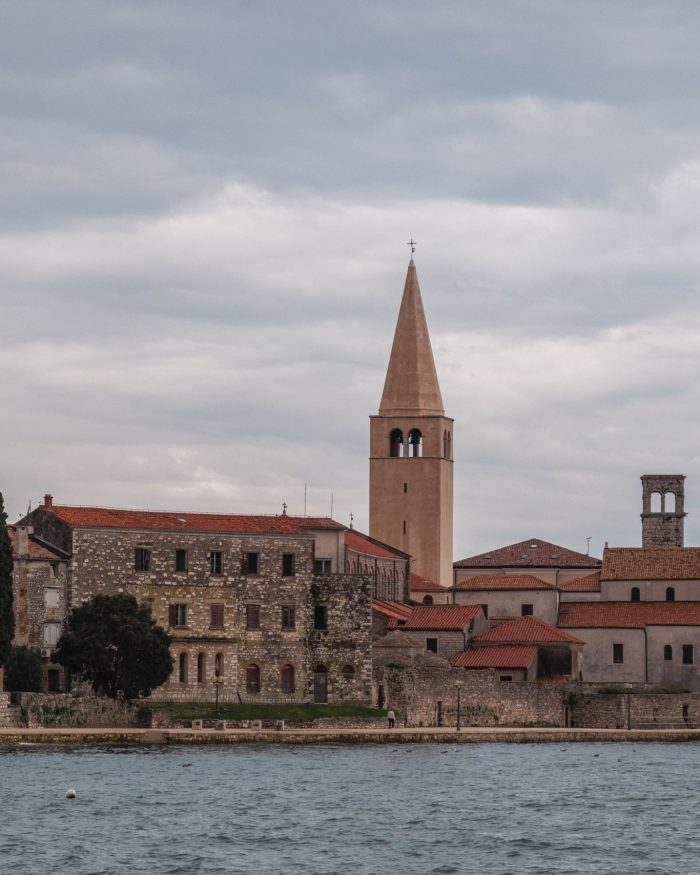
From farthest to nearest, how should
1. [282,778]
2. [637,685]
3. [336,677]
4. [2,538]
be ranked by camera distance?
[637,685], [336,677], [2,538], [282,778]

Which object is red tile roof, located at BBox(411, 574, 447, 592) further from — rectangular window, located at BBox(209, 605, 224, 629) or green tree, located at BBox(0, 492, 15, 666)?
green tree, located at BBox(0, 492, 15, 666)

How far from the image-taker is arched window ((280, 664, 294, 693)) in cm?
9633

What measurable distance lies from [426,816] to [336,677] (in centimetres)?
3518

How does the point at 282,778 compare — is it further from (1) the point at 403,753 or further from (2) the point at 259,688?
(2) the point at 259,688

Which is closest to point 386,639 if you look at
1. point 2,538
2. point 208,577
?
point 208,577

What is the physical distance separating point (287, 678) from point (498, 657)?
1197 cm

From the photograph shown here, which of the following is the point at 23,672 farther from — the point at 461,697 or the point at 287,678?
the point at 461,697

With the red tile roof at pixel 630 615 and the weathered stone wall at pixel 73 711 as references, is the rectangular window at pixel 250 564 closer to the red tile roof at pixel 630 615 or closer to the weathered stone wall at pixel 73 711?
the weathered stone wall at pixel 73 711

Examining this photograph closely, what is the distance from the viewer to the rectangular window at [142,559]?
93.2 m

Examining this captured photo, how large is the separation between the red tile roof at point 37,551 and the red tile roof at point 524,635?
24.3m

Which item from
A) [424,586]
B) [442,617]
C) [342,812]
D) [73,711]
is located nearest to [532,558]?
[424,586]

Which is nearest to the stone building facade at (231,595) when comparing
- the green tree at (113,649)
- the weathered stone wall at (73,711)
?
the green tree at (113,649)

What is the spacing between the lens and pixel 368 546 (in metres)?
118

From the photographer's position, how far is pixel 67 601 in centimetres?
9181
